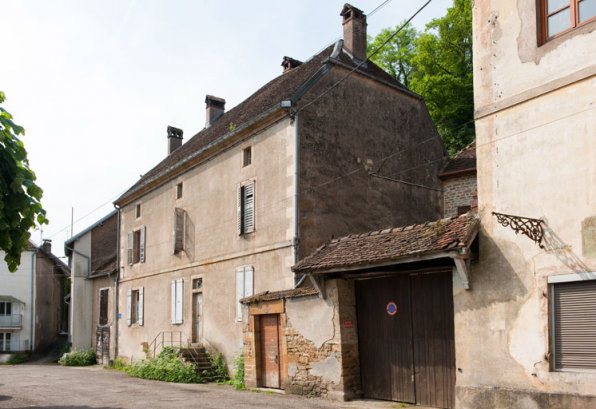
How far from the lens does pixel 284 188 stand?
15.1m

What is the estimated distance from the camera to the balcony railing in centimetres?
3641

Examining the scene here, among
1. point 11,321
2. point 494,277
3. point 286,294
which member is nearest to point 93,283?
point 11,321

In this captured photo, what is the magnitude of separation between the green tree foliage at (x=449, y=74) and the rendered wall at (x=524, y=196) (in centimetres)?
1512

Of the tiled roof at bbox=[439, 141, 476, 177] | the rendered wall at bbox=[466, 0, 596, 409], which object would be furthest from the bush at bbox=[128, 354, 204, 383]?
the tiled roof at bbox=[439, 141, 476, 177]

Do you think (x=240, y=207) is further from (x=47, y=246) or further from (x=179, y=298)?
(x=47, y=246)

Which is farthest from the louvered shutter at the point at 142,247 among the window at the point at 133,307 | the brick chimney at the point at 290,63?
the brick chimney at the point at 290,63

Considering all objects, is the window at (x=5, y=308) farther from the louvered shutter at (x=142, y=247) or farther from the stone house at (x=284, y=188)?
the stone house at (x=284, y=188)

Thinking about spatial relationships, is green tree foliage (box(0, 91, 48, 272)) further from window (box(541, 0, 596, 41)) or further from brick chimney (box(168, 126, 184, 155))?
brick chimney (box(168, 126, 184, 155))

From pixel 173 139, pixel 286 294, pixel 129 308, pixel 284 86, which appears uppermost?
pixel 173 139

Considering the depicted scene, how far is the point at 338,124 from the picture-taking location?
16.1m

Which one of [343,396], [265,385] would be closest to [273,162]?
[265,385]

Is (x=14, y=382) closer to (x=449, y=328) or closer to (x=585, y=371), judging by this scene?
(x=449, y=328)

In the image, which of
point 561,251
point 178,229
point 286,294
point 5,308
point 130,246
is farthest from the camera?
point 5,308

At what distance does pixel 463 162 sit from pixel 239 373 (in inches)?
369
